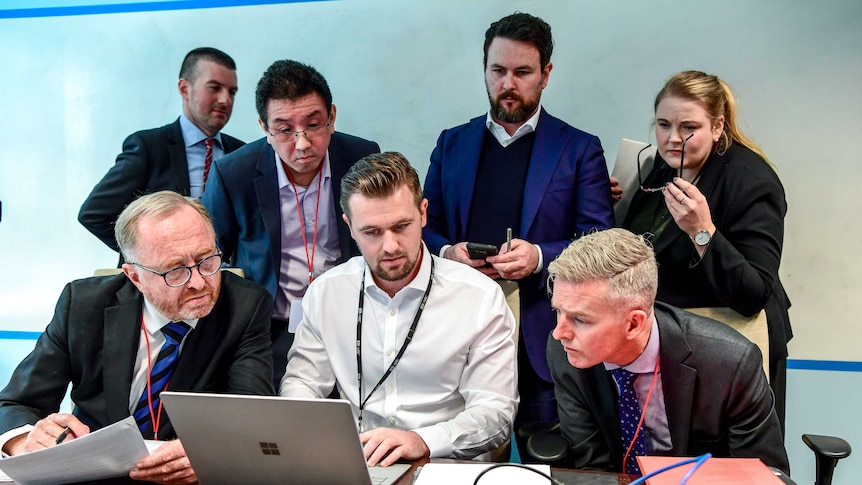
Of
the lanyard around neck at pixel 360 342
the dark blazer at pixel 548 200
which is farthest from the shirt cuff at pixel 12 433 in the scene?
the dark blazer at pixel 548 200

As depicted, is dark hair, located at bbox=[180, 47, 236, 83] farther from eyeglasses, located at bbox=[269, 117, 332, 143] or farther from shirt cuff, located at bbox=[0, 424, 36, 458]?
shirt cuff, located at bbox=[0, 424, 36, 458]

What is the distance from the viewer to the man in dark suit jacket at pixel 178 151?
346 centimetres

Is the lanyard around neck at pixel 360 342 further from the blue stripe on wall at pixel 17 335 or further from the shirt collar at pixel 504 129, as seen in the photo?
the blue stripe on wall at pixel 17 335

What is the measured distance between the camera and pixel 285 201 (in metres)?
3.15

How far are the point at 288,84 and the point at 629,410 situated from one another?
176cm

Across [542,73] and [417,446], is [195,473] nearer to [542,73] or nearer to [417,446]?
[417,446]

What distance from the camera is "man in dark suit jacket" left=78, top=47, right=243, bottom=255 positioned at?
3.46m

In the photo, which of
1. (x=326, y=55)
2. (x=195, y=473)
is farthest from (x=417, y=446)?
(x=326, y=55)

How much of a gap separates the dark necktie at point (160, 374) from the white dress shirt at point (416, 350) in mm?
377

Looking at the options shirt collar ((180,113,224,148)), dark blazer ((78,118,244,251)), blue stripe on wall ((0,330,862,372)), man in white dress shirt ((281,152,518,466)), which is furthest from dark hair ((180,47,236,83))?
blue stripe on wall ((0,330,862,372))

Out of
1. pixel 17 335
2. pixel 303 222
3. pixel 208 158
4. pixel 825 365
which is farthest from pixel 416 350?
pixel 17 335

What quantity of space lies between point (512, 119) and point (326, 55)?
1.47m

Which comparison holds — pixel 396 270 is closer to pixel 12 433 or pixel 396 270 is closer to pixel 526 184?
pixel 526 184

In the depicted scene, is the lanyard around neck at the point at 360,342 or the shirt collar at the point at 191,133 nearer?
the lanyard around neck at the point at 360,342
